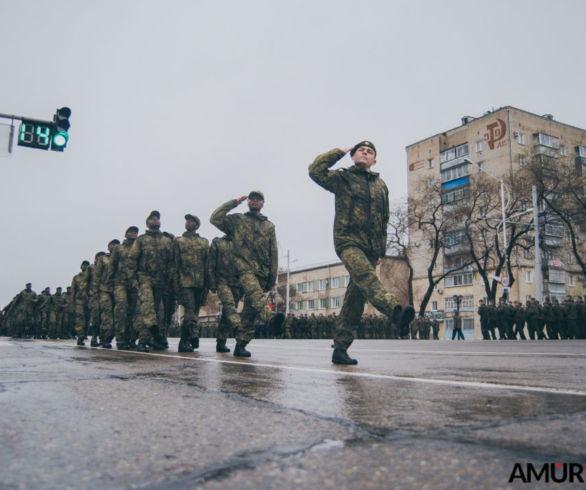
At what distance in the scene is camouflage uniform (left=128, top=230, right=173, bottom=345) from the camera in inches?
354

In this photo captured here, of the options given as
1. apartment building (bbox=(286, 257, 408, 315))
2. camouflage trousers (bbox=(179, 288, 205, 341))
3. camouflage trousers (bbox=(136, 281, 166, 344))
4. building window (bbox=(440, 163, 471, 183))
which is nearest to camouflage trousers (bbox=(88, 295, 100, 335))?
camouflage trousers (bbox=(136, 281, 166, 344))

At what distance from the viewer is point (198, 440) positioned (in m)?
1.87

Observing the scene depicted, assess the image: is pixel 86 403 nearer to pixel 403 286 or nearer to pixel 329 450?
pixel 329 450

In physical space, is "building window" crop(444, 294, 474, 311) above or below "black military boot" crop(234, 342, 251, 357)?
above

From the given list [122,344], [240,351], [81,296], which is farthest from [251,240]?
[81,296]

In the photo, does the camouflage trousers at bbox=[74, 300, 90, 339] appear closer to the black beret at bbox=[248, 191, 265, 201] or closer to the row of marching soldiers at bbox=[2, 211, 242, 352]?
the row of marching soldiers at bbox=[2, 211, 242, 352]

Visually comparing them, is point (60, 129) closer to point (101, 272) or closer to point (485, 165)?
point (101, 272)

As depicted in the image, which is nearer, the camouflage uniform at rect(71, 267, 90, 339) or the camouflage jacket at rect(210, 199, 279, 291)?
the camouflage jacket at rect(210, 199, 279, 291)

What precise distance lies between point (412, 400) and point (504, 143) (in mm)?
61188

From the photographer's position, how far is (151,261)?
31.1 feet

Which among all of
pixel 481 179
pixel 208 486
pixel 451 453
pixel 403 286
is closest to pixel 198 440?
pixel 208 486

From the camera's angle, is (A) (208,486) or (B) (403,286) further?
(B) (403,286)

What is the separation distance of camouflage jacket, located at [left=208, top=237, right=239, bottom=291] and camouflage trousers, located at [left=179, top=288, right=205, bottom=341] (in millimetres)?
758

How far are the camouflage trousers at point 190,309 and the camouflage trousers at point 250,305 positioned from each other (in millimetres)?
1564
